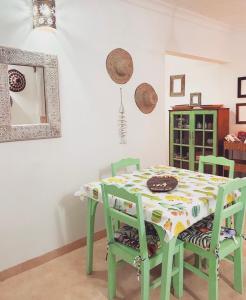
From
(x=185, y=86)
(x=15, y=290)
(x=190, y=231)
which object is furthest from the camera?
(x=185, y=86)

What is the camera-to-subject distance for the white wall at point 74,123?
2184 millimetres

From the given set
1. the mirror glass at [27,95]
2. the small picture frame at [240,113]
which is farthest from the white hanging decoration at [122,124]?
the small picture frame at [240,113]

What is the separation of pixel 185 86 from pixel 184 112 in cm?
65

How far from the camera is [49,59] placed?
2279mm

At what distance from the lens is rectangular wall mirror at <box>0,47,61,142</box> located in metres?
2.07

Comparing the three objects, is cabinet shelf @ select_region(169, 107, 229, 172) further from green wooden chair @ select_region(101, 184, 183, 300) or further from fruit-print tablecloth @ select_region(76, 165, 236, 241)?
green wooden chair @ select_region(101, 184, 183, 300)

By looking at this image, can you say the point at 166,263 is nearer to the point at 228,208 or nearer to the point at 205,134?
the point at 228,208

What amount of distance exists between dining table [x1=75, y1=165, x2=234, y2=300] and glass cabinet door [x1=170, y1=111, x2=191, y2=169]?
219 centimetres

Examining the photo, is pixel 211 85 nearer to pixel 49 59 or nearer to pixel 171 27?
pixel 171 27

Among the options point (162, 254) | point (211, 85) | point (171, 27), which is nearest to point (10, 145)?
point (162, 254)

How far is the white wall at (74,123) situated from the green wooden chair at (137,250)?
78 centimetres

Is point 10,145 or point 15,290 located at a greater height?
point 10,145

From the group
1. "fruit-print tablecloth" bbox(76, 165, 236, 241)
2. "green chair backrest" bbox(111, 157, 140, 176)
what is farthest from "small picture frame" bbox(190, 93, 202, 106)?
"fruit-print tablecloth" bbox(76, 165, 236, 241)

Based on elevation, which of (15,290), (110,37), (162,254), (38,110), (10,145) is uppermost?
(110,37)
